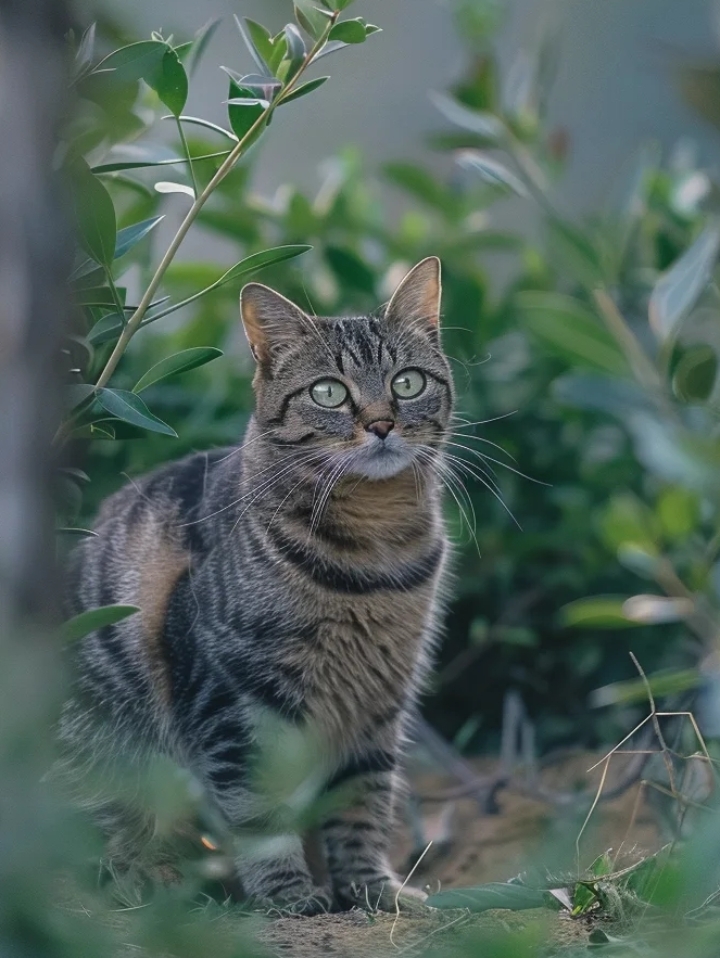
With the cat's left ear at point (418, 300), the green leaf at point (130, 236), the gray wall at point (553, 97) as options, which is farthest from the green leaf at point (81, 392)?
the gray wall at point (553, 97)

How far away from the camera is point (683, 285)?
4.06 ft

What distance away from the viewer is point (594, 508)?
3.19 meters

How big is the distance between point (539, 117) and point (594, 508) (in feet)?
3.46

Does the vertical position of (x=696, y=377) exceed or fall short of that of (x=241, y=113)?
it falls short

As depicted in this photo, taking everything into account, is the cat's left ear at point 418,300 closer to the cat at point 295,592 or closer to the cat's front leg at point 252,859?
the cat at point 295,592

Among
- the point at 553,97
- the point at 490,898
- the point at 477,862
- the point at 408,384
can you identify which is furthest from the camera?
the point at 553,97

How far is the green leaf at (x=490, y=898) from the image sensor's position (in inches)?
59.6

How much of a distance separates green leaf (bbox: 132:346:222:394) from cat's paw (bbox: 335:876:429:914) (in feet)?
3.49

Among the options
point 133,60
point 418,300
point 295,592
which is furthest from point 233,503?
point 133,60

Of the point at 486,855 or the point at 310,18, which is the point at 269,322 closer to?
the point at 310,18

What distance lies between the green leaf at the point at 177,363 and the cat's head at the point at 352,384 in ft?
2.37

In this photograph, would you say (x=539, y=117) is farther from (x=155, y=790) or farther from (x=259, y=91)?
(x=155, y=790)

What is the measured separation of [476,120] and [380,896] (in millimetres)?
1454

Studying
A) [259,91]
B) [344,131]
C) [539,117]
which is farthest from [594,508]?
[344,131]
